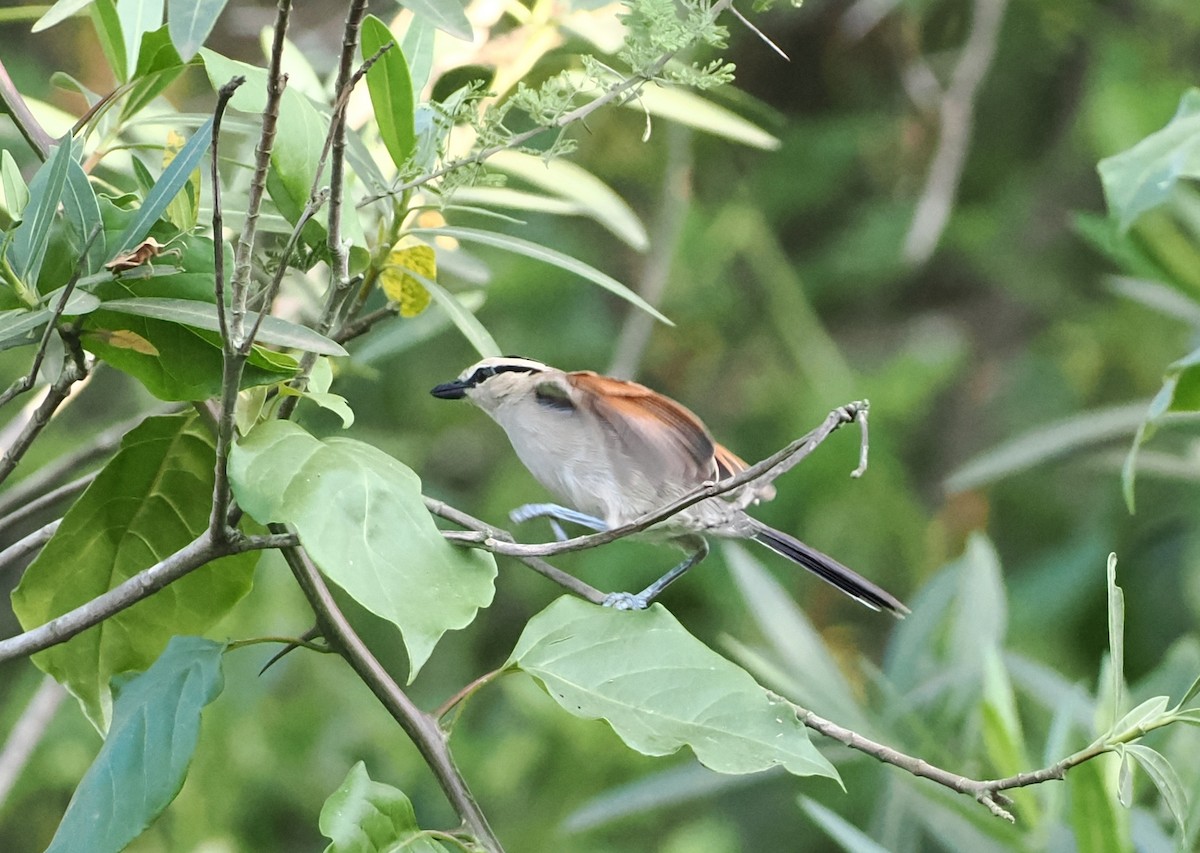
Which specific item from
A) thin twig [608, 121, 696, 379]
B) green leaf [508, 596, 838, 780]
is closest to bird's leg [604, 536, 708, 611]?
green leaf [508, 596, 838, 780]

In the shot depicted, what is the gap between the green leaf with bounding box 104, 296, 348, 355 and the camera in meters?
0.68

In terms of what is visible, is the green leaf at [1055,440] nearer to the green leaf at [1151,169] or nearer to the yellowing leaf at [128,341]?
the green leaf at [1151,169]

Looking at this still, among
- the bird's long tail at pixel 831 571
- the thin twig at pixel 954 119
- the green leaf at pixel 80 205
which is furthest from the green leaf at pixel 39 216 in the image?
the thin twig at pixel 954 119

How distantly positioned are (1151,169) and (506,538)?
1.55 feet

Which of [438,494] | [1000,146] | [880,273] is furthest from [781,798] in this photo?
[1000,146]

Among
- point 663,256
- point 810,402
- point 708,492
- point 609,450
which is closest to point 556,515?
point 609,450

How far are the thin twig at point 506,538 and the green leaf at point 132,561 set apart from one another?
136mm

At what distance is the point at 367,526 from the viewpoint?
0.67 m

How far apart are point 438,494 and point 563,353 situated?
15.2 inches

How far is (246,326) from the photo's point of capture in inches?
28.6

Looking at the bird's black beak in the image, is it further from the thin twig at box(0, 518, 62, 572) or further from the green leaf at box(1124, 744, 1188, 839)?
the green leaf at box(1124, 744, 1188, 839)

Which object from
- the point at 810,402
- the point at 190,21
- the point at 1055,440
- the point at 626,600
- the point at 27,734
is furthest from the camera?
the point at 810,402

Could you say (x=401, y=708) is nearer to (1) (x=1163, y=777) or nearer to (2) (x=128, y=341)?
(2) (x=128, y=341)

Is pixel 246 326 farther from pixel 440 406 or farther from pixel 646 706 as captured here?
pixel 440 406
